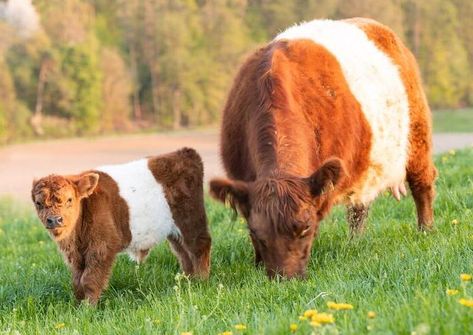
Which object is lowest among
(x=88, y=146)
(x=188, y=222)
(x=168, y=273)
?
(x=88, y=146)

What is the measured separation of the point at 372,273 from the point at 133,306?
189 cm

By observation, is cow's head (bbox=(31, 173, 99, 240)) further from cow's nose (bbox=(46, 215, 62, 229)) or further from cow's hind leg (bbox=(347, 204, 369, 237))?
cow's hind leg (bbox=(347, 204, 369, 237))

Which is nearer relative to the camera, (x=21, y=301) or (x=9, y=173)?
(x=21, y=301)

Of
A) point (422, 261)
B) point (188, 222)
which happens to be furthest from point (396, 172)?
point (422, 261)

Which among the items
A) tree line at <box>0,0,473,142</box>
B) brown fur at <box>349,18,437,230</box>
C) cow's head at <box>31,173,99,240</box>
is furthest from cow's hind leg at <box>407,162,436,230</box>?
tree line at <box>0,0,473,142</box>

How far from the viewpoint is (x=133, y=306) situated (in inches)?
204

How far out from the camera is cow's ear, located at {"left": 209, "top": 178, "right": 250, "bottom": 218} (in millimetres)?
4906

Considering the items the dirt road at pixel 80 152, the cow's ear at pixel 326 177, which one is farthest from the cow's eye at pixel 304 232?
the dirt road at pixel 80 152

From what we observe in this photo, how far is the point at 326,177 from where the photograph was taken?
477 centimetres

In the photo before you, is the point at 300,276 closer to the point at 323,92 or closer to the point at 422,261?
the point at 422,261

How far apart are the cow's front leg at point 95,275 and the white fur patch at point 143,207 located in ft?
1.42

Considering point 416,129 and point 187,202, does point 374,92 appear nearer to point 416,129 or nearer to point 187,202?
point 416,129

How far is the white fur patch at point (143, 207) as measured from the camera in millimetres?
6039

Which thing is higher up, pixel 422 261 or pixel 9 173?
pixel 422 261
